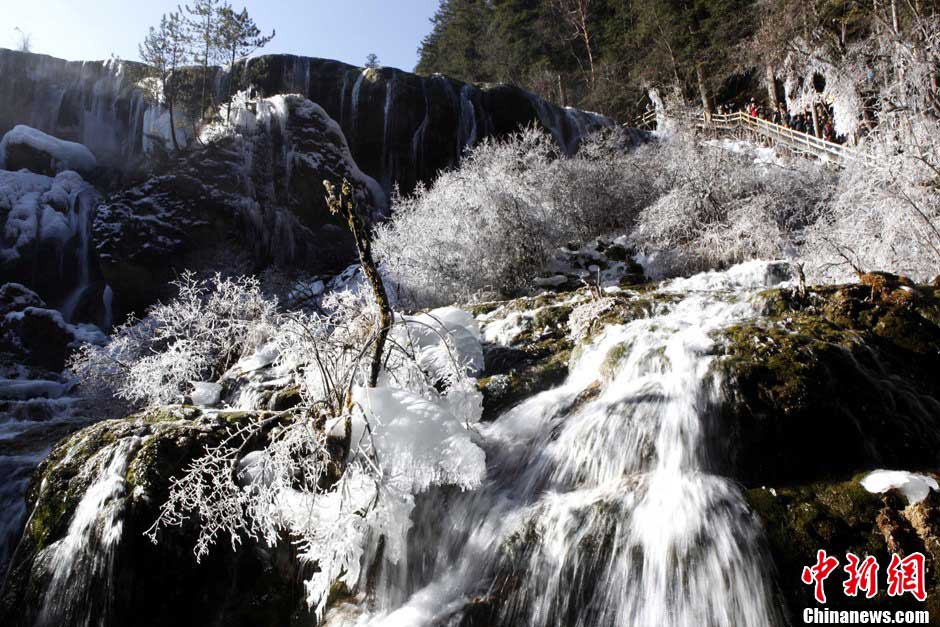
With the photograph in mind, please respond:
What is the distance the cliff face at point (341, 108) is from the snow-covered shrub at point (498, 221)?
7.25 m

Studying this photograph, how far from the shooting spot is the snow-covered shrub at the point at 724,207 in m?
9.68

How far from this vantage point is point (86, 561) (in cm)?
415

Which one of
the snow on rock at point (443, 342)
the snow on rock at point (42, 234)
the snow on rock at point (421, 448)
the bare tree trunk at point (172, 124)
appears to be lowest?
the snow on rock at point (421, 448)

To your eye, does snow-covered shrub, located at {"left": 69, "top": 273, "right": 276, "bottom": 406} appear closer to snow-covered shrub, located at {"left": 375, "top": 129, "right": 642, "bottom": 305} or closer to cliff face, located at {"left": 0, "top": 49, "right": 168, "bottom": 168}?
snow-covered shrub, located at {"left": 375, "top": 129, "right": 642, "bottom": 305}

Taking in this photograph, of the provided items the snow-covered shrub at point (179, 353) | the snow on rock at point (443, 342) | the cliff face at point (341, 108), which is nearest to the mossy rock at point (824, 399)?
the snow on rock at point (443, 342)

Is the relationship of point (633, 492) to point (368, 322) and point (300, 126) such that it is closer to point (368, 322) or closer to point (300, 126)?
point (368, 322)

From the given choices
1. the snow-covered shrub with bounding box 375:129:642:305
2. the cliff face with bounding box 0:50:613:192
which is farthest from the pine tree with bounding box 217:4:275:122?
the snow-covered shrub with bounding box 375:129:642:305

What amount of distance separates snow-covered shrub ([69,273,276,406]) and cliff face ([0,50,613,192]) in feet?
37.1

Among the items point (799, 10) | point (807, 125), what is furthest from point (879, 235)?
point (807, 125)

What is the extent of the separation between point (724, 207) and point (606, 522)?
Answer: 30.0 feet

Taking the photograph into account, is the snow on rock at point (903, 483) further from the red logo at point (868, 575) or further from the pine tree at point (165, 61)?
the pine tree at point (165, 61)

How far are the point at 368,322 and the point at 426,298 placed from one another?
5670 millimetres

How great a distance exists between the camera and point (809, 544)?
9.84ft

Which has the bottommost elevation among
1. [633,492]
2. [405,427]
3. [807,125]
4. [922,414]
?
[633,492]
